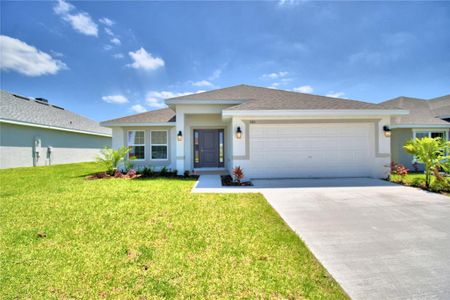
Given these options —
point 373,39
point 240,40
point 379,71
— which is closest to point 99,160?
point 240,40

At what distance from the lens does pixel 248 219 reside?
4.33m

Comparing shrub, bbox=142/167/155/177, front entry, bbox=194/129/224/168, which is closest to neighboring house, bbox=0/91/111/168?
shrub, bbox=142/167/155/177

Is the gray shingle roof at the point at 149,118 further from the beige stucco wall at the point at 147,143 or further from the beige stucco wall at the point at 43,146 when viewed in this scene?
the beige stucco wall at the point at 43,146

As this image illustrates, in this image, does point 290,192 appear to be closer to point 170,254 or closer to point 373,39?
point 170,254

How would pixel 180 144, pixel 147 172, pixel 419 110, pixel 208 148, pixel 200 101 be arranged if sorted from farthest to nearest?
1. pixel 419 110
2. pixel 208 148
3. pixel 147 172
4. pixel 180 144
5. pixel 200 101

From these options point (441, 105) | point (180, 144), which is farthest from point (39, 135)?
point (441, 105)

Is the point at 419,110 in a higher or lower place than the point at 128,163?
higher

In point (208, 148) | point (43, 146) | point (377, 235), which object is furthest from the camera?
point (43, 146)

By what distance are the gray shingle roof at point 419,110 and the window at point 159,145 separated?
11.9 metres

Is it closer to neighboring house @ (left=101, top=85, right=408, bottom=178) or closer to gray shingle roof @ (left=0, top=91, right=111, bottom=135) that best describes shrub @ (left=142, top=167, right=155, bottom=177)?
neighboring house @ (left=101, top=85, right=408, bottom=178)

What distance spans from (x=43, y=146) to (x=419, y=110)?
28.0 m

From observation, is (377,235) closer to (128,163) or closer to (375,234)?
(375,234)

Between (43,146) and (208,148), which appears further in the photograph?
(43,146)

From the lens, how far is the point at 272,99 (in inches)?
389
